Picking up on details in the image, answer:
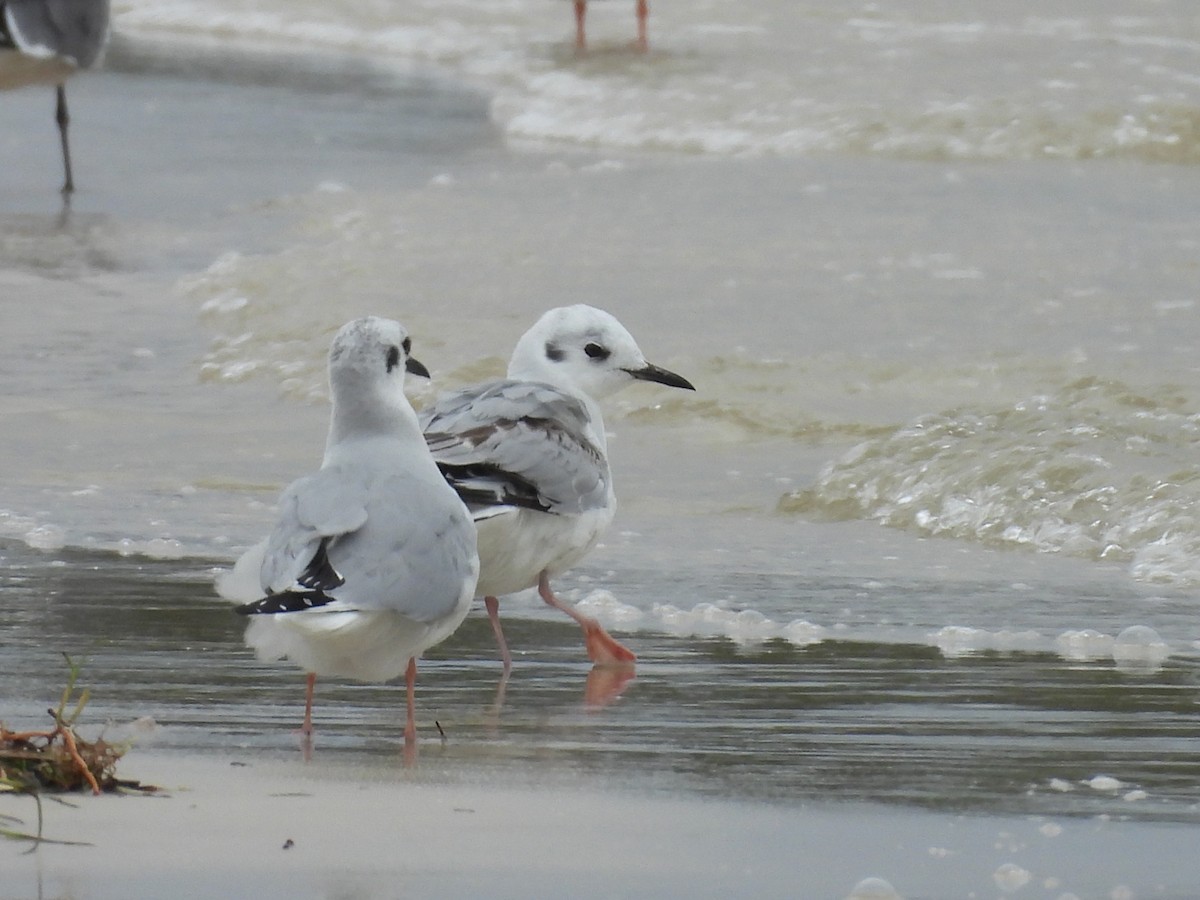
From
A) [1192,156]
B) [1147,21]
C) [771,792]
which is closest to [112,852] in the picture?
[771,792]

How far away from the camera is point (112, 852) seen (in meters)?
3.41

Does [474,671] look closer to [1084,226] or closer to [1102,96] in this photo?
[1084,226]

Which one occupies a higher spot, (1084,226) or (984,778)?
(984,778)

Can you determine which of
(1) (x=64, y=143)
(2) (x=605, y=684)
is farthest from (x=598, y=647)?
(1) (x=64, y=143)

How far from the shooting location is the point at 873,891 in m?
3.31

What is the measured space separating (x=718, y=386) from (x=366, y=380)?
3988 mm

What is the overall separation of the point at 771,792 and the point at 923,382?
4587 mm

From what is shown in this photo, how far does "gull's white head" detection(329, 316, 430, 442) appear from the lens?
435cm

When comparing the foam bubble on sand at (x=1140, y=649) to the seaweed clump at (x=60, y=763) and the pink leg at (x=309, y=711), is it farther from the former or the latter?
the seaweed clump at (x=60, y=763)

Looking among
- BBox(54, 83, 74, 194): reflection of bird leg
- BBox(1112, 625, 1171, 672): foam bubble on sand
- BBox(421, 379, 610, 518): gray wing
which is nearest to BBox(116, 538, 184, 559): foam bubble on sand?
BBox(421, 379, 610, 518): gray wing

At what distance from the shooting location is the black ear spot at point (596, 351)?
18.7 feet

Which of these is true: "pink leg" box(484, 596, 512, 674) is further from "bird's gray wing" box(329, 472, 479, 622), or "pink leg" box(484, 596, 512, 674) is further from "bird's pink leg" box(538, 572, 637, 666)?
"bird's gray wing" box(329, 472, 479, 622)

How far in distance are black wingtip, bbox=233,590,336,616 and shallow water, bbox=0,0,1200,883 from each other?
1.08 feet

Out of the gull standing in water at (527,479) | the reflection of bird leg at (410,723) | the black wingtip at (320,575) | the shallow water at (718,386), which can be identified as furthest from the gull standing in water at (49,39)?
the black wingtip at (320,575)
